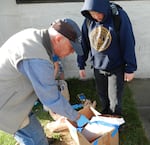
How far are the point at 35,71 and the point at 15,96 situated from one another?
1.58ft

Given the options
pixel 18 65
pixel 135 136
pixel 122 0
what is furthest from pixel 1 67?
pixel 122 0

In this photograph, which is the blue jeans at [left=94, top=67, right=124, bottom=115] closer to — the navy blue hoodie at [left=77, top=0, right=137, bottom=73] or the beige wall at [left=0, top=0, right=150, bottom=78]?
the navy blue hoodie at [left=77, top=0, right=137, bottom=73]

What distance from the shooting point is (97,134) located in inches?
142

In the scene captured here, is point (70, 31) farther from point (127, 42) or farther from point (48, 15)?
point (48, 15)

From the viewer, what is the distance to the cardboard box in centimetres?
344

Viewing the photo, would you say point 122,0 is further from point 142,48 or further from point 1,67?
point 1,67

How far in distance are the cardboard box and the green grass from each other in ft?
1.29

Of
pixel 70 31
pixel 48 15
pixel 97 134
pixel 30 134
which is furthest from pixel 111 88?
pixel 48 15

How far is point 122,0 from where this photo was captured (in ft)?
16.4

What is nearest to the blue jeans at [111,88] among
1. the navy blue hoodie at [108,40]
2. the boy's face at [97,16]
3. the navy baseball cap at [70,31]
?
the navy blue hoodie at [108,40]

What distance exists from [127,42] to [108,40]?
8.0 inches

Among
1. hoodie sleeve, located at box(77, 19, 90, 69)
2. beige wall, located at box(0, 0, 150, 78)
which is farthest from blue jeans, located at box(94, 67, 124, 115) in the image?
beige wall, located at box(0, 0, 150, 78)

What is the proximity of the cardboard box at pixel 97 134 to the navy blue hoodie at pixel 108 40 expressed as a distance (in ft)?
2.03

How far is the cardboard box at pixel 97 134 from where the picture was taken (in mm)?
3438
